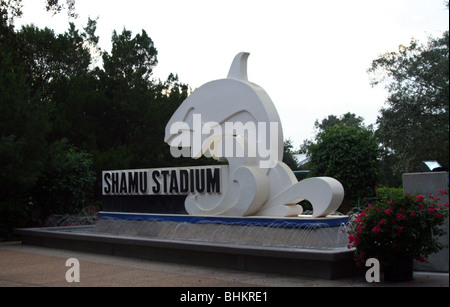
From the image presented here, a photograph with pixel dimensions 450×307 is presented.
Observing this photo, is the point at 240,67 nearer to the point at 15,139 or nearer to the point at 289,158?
the point at 15,139

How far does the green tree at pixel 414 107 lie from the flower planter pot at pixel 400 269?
16.0 metres

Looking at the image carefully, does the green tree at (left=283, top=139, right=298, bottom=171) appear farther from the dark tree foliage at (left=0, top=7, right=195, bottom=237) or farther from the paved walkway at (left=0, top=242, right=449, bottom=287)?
the paved walkway at (left=0, top=242, right=449, bottom=287)

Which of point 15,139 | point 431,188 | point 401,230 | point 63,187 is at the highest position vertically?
point 15,139

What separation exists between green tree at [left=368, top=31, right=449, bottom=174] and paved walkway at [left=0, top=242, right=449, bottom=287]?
52.9 feet

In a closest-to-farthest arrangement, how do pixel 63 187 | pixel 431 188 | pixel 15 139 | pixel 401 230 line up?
pixel 401 230
pixel 431 188
pixel 15 139
pixel 63 187

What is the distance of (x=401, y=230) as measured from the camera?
29.2 feet

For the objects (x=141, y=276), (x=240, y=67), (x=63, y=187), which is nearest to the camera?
(x=141, y=276)

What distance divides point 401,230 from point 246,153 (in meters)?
4.69

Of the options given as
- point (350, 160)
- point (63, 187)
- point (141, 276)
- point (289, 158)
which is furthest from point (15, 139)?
point (289, 158)

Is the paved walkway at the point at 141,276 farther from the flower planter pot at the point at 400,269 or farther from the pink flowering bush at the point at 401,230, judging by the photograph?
the pink flowering bush at the point at 401,230

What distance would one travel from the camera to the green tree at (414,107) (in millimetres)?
25172

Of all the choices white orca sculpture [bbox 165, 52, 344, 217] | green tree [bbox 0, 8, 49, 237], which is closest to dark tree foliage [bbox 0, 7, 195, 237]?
green tree [bbox 0, 8, 49, 237]

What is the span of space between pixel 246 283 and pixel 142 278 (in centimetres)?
199

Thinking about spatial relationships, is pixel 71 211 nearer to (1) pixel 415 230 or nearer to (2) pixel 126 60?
(1) pixel 415 230
